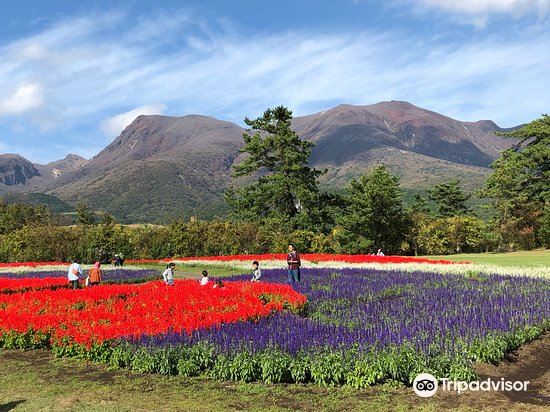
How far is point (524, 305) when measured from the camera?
1338cm

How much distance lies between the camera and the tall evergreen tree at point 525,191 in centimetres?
5707

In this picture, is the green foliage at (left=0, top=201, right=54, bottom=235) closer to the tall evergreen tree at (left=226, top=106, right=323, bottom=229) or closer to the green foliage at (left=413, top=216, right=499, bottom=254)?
the tall evergreen tree at (left=226, top=106, right=323, bottom=229)

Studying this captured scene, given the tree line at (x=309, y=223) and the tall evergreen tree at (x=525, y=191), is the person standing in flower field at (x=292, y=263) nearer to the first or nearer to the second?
the tree line at (x=309, y=223)

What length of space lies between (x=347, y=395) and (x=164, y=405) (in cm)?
294

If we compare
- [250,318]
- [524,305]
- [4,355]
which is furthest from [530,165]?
[4,355]

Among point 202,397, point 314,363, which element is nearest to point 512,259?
point 314,363

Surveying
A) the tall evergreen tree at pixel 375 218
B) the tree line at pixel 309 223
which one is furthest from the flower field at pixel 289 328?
the tall evergreen tree at pixel 375 218

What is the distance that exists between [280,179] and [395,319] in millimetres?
46519

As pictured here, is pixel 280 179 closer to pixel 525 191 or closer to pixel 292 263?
pixel 525 191

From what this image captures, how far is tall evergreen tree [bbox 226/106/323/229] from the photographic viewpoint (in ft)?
190

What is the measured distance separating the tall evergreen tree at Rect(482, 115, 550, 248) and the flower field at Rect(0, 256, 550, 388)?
43224 millimetres

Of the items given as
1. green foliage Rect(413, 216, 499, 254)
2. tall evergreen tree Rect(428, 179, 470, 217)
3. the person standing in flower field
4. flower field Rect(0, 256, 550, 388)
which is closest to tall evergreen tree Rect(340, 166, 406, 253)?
green foliage Rect(413, 216, 499, 254)

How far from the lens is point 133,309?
13.8 m

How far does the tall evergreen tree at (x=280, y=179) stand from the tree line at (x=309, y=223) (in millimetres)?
131
